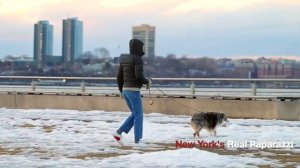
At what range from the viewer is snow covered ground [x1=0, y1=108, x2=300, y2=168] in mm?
8383

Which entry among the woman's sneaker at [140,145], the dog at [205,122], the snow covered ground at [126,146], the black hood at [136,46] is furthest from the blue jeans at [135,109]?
the dog at [205,122]

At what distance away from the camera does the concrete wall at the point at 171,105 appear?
58.0 feet

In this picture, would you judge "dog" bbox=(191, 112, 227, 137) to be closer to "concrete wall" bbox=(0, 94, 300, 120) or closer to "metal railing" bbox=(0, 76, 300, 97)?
"concrete wall" bbox=(0, 94, 300, 120)

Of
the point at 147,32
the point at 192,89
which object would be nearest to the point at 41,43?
the point at 147,32

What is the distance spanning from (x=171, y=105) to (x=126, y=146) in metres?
9.09

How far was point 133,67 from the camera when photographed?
10.6m

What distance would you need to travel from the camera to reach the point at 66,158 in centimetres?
884

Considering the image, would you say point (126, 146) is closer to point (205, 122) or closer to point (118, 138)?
point (118, 138)

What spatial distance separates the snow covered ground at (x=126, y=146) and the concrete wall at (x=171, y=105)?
3.29 feet

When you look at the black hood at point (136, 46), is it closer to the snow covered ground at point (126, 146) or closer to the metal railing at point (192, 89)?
the snow covered ground at point (126, 146)

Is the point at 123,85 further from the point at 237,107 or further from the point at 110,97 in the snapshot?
the point at 110,97

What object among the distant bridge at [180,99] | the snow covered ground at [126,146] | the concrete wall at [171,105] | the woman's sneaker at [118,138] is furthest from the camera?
the distant bridge at [180,99]

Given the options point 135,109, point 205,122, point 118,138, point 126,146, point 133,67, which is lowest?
point 126,146

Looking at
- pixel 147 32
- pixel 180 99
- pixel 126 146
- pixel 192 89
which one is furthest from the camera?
pixel 147 32
